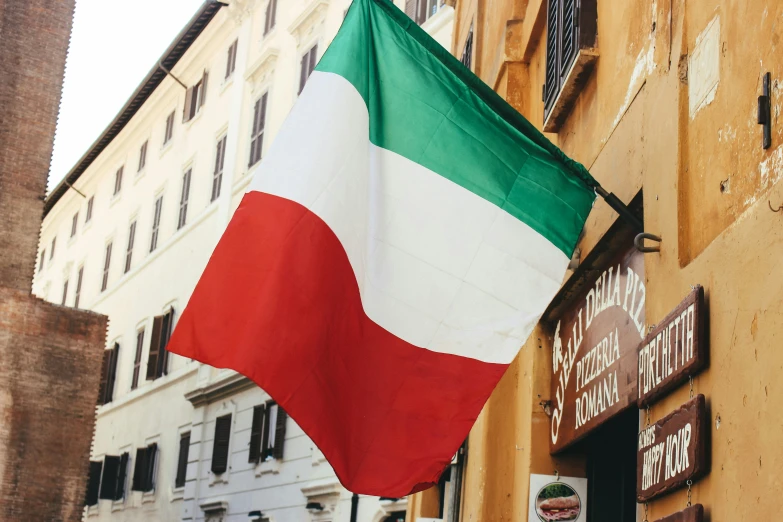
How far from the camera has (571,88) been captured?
668cm

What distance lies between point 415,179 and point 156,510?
75.8 ft

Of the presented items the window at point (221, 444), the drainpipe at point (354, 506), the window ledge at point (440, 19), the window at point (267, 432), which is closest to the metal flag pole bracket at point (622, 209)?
the drainpipe at point (354, 506)

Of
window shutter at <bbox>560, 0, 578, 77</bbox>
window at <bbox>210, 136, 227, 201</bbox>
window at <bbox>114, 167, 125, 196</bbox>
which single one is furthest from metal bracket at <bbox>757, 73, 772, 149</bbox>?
window at <bbox>114, 167, 125, 196</bbox>

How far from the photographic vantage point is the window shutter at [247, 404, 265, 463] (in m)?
21.5

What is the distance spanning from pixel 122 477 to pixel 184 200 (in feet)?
23.8

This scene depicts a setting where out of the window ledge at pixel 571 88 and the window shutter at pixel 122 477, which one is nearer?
the window ledge at pixel 571 88

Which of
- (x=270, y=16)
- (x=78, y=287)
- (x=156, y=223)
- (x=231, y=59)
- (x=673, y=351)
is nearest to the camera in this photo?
(x=673, y=351)

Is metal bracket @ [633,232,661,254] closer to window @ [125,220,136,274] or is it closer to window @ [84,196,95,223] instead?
window @ [125,220,136,274]

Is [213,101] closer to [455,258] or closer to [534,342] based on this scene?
[534,342]

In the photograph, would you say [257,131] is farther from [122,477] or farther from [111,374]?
[111,374]

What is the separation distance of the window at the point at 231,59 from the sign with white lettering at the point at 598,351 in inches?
862

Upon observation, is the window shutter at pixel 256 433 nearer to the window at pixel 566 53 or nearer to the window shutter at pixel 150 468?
the window shutter at pixel 150 468

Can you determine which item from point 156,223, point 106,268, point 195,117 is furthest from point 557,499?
point 106,268

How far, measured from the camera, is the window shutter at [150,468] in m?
27.3
